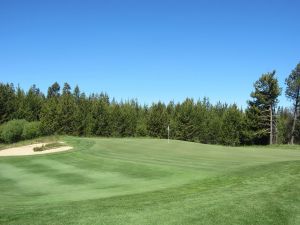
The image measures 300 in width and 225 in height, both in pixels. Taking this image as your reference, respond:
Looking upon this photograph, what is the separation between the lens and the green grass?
921cm

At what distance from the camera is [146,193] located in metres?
12.6

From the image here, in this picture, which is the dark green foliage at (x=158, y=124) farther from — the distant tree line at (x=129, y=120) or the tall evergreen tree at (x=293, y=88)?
the tall evergreen tree at (x=293, y=88)

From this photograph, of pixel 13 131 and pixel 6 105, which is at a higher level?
pixel 6 105

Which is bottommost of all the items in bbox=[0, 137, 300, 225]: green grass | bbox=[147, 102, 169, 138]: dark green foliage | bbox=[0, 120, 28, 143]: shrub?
bbox=[0, 137, 300, 225]: green grass

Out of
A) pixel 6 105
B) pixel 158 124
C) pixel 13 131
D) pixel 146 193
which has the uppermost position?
pixel 6 105

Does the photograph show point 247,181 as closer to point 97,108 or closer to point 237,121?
point 237,121

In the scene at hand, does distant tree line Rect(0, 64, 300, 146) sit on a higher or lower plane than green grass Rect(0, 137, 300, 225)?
higher

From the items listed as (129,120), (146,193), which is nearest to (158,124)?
(129,120)

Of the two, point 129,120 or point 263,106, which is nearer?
point 263,106

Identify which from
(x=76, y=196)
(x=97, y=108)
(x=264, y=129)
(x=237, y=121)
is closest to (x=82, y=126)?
(x=97, y=108)

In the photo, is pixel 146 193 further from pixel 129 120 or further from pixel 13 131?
pixel 129 120

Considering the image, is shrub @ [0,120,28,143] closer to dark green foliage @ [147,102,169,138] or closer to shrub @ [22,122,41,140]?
shrub @ [22,122,41,140]

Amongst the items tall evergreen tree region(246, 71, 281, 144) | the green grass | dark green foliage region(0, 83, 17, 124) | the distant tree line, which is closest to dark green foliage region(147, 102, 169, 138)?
the distant tree line

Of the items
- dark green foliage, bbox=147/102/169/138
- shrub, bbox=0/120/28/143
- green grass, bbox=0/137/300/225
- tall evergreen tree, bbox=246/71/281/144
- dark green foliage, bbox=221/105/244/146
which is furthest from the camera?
dark green foliage, bbox=147/102/169/138
